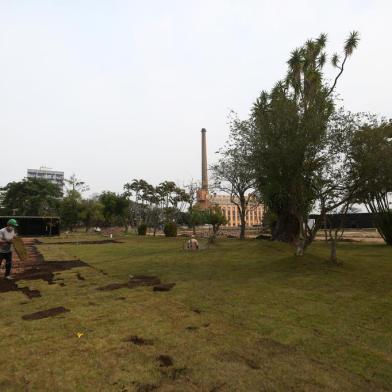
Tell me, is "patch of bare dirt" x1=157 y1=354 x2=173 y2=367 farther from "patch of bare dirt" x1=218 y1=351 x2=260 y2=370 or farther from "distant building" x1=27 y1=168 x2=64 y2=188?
"distant building" x1=27 y1=168 x2=64 y2=188

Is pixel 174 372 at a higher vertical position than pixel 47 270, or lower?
lower

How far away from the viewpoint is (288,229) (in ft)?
80.4

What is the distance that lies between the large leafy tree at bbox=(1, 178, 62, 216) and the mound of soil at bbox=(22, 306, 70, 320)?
238 feet

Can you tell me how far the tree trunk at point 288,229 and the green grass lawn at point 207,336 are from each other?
12989 millimetres

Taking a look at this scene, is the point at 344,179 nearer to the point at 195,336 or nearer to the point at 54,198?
the point at 195,336

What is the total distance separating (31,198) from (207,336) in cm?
7777

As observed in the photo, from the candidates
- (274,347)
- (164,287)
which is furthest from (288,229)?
(274,347)

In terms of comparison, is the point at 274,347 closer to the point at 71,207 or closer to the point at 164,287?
the point at 164,287

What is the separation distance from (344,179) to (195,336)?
9.86 metres

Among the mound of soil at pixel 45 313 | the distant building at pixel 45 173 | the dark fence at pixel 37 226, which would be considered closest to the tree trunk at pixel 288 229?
the mound of soil at pixel 45 313

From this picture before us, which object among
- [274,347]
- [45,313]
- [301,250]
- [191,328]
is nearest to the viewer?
[274,347]

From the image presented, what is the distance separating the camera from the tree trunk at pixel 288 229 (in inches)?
953

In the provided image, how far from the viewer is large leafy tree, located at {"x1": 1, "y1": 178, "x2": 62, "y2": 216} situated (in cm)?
Result: 7656

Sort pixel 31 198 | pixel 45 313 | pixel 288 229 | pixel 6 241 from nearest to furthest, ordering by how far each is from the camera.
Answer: pixel 45 313, pixel 6 241, pixel 288 229, pixel 31 198
